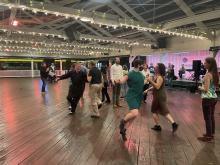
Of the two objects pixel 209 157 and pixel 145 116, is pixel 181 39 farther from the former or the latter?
pixel 209 157

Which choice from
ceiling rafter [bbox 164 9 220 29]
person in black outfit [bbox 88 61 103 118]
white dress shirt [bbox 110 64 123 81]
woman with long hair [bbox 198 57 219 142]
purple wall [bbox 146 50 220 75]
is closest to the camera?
woman with long hair [bbox 198 57 219 142]

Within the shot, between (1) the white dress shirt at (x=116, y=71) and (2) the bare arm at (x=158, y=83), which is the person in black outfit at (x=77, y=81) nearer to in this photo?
(1) the white dress shirt at (x=116, y=71)

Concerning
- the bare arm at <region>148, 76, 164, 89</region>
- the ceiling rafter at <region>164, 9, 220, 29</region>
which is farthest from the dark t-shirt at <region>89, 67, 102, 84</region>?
the ceiling rafter at <region>164, 9, 220, 29</region>

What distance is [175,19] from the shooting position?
16125mm

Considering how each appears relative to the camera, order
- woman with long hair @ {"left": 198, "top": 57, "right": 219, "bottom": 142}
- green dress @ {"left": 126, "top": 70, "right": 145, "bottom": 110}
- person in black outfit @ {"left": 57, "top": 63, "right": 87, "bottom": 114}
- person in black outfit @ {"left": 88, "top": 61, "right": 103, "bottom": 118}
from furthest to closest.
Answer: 1. person in black outfit @ {"left": 57, "top": 63, "right": 87, "bottom": 114}
2. person in black outfit @ {"left": 88, "top": 61, "right": 103, "bottom": 118}
3. green dress @ {"left": 126, "top": 70, "right": 145, "bottom": 110}
4. woman with long hair @ {"left": 198, "top": 57, "right": 219, "bottom": 142}

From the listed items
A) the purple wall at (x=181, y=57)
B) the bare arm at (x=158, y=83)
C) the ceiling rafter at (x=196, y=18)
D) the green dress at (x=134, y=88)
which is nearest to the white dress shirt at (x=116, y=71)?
the bare arm at (x=158, y=83)

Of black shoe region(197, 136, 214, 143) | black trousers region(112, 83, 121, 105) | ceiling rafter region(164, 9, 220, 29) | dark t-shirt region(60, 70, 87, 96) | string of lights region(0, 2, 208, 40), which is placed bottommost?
black shoe region(197, 136, 214, 143)

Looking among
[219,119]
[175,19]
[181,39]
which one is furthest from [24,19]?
[219,119]

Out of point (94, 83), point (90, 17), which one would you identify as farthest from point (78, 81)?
point (90, 17)

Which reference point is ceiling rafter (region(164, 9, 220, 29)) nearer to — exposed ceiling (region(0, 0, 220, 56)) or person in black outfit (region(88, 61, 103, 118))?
exposed ceiling (region(0, 0, 220, 56))

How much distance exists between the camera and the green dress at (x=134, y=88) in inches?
191

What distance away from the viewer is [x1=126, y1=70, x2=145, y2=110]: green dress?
4.86 m

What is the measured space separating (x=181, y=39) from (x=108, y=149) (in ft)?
60.8

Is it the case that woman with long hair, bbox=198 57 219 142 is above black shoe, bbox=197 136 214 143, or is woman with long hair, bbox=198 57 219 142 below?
above
